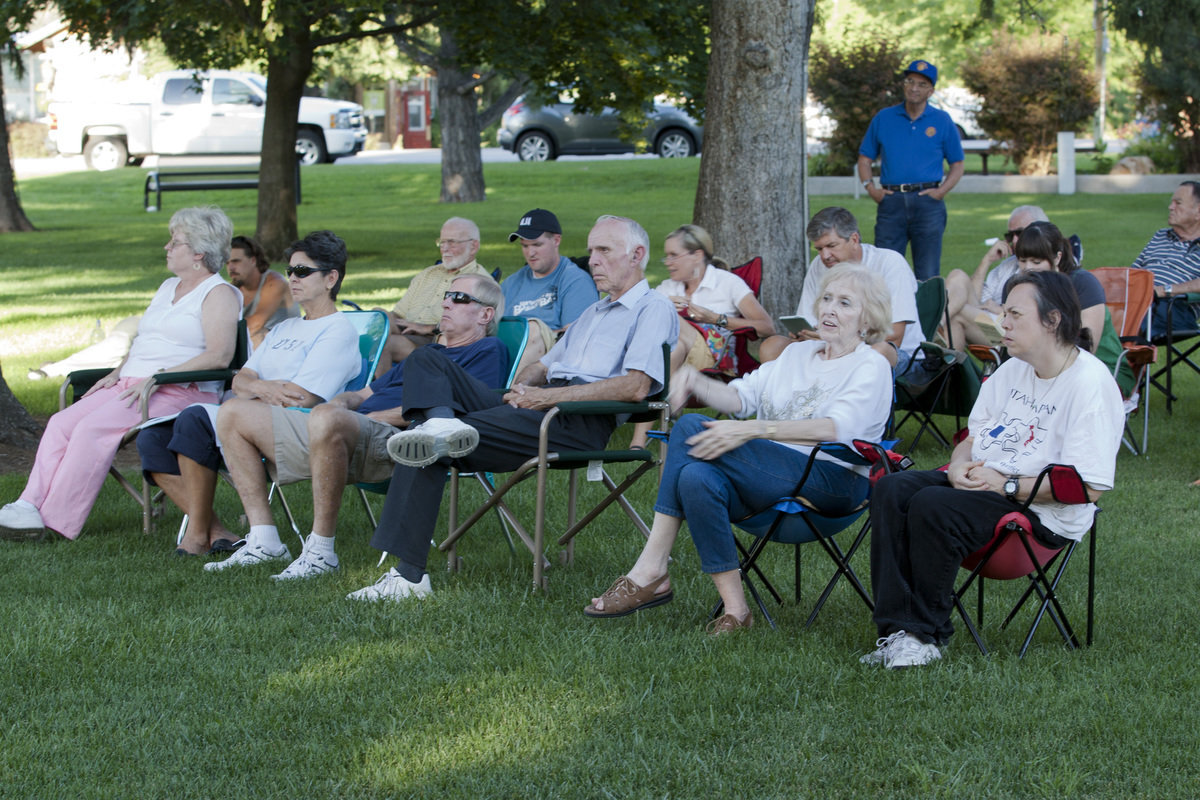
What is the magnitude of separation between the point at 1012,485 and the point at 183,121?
25.3 meters

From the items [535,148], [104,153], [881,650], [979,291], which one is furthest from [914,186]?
[104,153]

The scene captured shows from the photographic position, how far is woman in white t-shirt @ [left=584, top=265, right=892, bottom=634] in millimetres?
4039

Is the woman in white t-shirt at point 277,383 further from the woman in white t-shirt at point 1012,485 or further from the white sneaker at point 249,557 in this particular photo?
the woman in white t-shirt at point 1012,485

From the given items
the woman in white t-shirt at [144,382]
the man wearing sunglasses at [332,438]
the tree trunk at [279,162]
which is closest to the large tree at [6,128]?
the tree trunk at [279,162]

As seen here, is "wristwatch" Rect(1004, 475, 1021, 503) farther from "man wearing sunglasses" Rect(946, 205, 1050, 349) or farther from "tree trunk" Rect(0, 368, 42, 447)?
"tree trunk" Rect(0, 368, 42, 447)

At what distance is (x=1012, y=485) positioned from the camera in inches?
146

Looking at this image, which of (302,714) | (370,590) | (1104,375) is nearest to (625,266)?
(370,590)

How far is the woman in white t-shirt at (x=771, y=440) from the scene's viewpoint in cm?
404

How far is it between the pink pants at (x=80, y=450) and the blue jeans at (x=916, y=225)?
5.41 meters

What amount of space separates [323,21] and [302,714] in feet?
42.5

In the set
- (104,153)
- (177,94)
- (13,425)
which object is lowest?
(13,425)

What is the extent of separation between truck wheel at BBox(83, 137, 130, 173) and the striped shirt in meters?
24.9

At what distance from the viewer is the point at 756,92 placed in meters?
8.47

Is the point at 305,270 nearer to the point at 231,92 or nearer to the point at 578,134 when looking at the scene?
the point at 231,92
